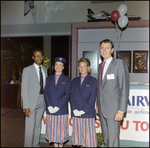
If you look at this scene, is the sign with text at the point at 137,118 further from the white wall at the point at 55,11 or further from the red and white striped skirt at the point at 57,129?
the white wall at the point at 55,11

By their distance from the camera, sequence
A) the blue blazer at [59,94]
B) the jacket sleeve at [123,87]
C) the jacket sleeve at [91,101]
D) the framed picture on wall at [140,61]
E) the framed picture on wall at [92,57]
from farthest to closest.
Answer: the framed picture on wall at [92,57] < the framed picture on wall at [140,61] < the blue blazer at [59,94] < the jacket sleeve at [91,101] < the jacket sleeve at [123,87]

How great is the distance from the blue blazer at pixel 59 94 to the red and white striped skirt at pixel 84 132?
0.86 feet

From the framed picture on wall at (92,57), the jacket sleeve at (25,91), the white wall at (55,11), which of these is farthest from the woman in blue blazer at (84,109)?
the white wall at (55,11)

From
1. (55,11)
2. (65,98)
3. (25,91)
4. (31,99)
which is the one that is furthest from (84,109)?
(55,11)

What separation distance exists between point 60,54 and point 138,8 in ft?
10.4

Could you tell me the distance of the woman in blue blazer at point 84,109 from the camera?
223cm

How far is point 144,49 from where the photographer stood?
178 inches

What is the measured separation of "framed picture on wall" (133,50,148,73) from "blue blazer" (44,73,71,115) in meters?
2.90

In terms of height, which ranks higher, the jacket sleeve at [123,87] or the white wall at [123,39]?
the white wall at [123,39]

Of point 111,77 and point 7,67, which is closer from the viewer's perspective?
point 111,77

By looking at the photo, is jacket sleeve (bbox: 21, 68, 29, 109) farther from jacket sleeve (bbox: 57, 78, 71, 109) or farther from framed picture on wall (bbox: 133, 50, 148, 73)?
framed picture on wall (bbox: 133, 50, 148, 73)

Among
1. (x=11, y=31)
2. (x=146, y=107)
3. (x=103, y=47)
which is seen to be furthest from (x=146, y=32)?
(x=11, y=31)

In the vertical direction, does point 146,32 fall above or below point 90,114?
above

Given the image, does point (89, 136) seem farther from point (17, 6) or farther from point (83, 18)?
point (17, 6)
